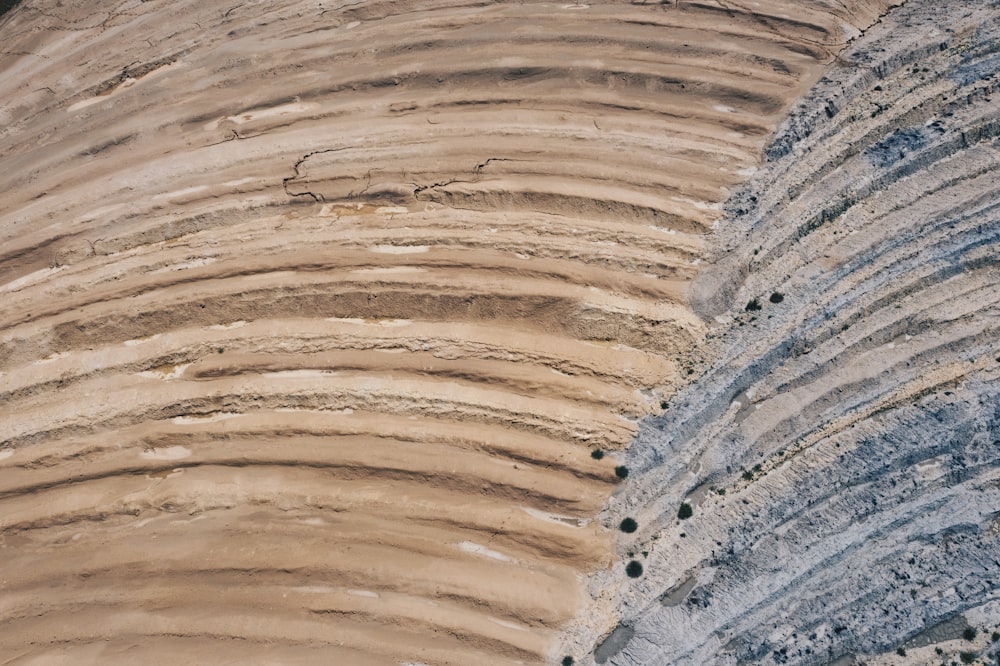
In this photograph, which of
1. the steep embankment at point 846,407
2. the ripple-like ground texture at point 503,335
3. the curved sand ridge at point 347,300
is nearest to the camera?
the curved sand ridge at point 347,300

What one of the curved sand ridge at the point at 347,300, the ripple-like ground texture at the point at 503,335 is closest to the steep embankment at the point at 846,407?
the ripple-like ground texture at the point at 503,335

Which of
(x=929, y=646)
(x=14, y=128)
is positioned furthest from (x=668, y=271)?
(x=14, y=128)

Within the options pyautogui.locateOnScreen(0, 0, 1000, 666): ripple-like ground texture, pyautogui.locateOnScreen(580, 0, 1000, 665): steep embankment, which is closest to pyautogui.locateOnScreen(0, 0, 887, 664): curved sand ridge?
pyautogui.locateOnScreen(0, 0, 1000, 666): ripple-like ground texture

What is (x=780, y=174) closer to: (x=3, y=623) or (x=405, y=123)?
(x=405, y=123)

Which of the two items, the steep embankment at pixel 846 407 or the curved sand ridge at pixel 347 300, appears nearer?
the curved sand ridge at pixel 347 300

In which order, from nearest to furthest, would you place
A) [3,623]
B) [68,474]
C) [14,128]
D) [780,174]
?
[3,623], [68,474], [780,174], [14,128]

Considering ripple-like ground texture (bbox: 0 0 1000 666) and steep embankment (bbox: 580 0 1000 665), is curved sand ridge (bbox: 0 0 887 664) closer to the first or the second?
ripple-like ground texture (bbox: 0 0 1000 666)

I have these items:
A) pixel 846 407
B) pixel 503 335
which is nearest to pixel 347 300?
pixel 503 335

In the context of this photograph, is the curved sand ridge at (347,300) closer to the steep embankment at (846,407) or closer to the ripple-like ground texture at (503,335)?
the ripple-like ground texture at (503,335)
